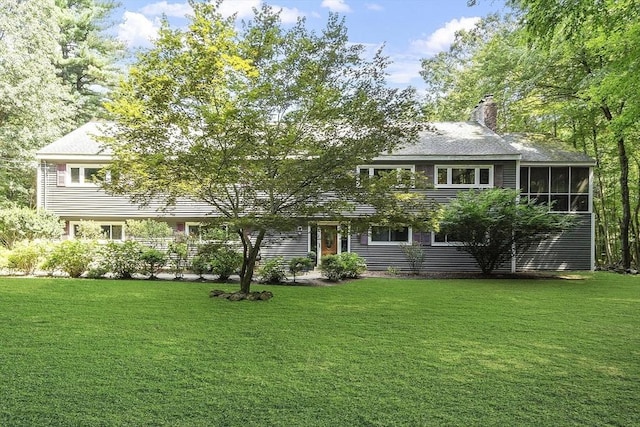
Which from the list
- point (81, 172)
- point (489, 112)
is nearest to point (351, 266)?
point (489, 112)

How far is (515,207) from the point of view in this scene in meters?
12.8

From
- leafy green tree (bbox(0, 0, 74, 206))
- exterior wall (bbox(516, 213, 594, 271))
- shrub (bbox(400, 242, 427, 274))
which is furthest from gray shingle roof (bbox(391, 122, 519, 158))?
leafy green tree (bbox(0, 0, 74, 206))

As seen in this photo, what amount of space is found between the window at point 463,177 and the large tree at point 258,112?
8.06 meters

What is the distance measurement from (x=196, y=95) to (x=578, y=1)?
19.6 feet

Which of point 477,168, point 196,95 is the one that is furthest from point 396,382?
point 477,168

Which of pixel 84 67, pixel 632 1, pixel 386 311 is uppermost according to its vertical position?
pixel 84 67

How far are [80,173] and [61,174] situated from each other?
675 millimetres

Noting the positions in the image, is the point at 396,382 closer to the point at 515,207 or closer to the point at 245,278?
the point at 245,278

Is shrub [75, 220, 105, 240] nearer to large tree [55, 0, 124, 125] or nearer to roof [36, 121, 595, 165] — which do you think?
roof [36, 121, 595, 165]

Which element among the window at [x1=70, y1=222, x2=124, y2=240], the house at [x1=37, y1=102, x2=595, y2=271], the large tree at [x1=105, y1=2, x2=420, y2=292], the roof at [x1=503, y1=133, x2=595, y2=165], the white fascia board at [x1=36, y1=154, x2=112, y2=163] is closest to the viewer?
the large tree at [x1=105, y1=2, x2=420, y2=292]

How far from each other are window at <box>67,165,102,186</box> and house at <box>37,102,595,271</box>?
0.11 feet

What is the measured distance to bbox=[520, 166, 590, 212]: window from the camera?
16188 mm

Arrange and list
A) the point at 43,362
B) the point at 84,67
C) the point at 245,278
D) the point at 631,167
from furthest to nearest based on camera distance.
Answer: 1. the point at 84,67
2. the point at 631,167
3. the point at 245,278
4. the point at 43,362

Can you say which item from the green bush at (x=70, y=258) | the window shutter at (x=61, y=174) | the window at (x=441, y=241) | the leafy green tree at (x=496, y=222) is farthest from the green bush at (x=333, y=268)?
Result: the window shutter at (x=61, y=174)
